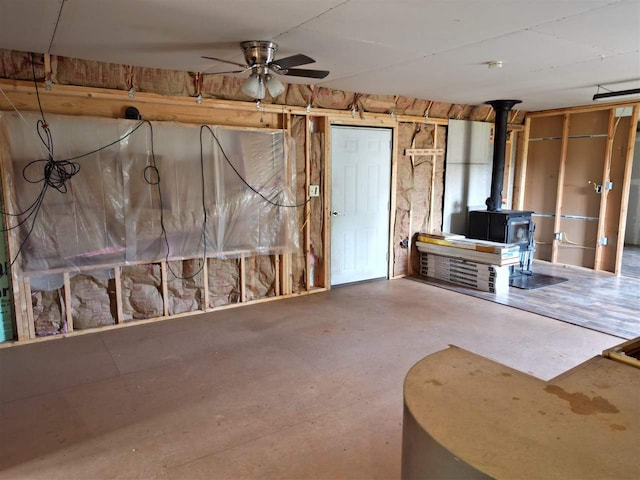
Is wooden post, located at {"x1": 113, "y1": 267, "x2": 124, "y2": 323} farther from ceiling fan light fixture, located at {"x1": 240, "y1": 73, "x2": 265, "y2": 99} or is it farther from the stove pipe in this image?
the stove pipe

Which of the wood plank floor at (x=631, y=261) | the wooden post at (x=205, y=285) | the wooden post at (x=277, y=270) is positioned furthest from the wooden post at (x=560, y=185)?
the wooden post at (x=205, y=285)

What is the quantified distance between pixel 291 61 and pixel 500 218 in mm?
3951

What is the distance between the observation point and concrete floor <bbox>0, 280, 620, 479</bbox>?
2.21m

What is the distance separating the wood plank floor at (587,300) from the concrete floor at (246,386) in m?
0.26

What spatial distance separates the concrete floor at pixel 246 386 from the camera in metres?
2.21

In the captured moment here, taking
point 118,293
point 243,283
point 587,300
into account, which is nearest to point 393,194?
point 243,283

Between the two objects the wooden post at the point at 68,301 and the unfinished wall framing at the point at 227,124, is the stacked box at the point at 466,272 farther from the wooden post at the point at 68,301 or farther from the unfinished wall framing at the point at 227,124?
the wooden post at the point at 68,301

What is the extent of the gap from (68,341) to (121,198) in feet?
4.22

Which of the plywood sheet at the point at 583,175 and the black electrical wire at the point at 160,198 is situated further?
the plywood sheet at the point at 583,175

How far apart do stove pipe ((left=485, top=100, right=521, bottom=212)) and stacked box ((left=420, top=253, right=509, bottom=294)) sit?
1073mm

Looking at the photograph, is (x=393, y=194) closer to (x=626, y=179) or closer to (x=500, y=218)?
(x=500, y=218)

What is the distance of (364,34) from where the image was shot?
292cm

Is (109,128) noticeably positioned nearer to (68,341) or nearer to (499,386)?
(68,341)

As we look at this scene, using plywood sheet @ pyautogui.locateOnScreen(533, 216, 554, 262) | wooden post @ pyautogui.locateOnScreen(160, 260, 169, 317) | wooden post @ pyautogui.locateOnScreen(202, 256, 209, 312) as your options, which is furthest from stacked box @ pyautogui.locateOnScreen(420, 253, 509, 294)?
wooden post @ pyautogui.locateOnScreen(160, 260, 169, 317)
